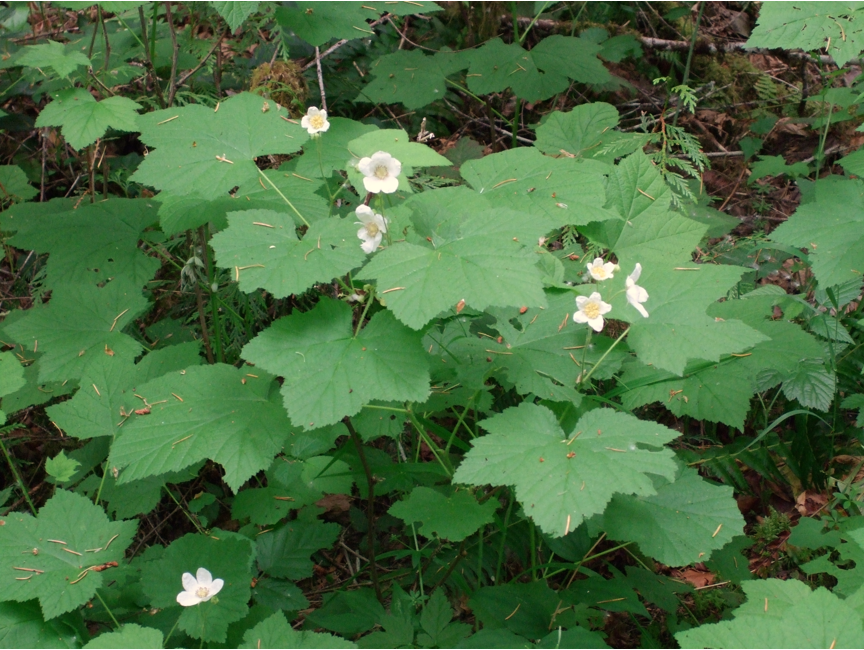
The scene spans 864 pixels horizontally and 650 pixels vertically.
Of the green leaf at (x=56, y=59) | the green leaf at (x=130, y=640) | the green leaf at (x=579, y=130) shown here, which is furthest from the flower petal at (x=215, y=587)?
the green leaf at (x=579, y=130)

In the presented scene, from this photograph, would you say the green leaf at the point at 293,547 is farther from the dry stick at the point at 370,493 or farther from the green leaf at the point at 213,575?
the green leaf at the point at 213,575

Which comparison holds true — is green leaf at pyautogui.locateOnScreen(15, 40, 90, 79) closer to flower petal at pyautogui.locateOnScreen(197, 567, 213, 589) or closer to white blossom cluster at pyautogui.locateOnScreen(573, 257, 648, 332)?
flower petal at pyautogui.locateOnScreen(197, 567, 213, 589)

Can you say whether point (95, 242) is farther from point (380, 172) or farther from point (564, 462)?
point (564, 462)

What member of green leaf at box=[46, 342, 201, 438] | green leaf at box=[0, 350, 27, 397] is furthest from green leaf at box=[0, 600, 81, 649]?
green leaf at box=[0, 350, 27, 397]

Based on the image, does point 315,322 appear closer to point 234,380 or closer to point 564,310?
point 234,380

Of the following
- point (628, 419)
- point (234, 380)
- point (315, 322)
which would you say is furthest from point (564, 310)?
point (234, 380)

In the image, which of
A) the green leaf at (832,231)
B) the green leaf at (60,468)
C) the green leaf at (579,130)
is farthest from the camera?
the green leaf at (579,130)
